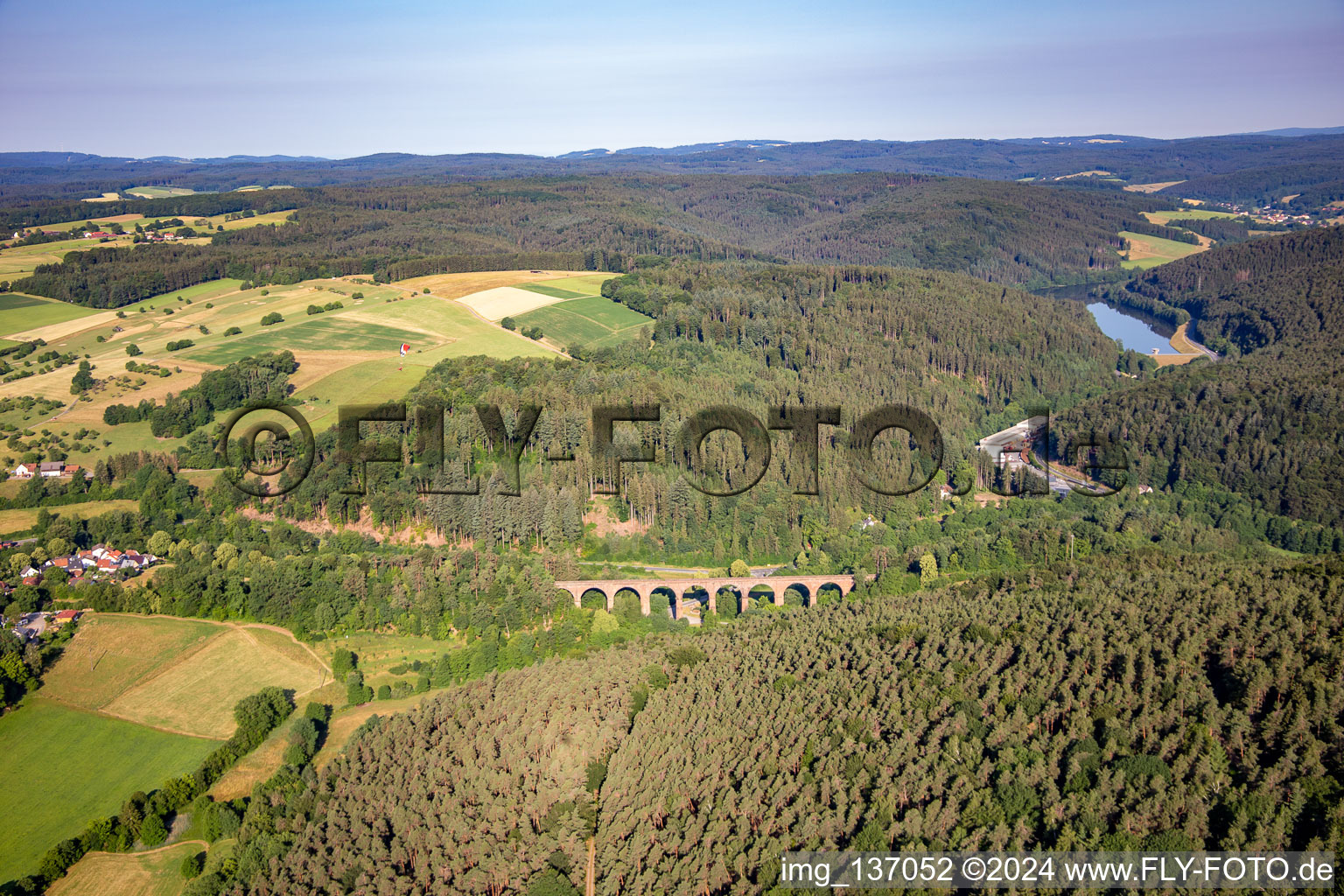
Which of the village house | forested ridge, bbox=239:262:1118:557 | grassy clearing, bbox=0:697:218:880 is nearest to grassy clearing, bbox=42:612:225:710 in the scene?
grassy clearing, bbox=0:697:218:880

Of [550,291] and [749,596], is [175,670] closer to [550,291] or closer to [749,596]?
[749,596]

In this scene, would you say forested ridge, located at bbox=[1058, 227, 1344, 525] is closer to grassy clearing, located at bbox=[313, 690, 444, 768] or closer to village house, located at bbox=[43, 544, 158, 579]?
grassy clearing, located at bbox=[313, 690, 444, 768]

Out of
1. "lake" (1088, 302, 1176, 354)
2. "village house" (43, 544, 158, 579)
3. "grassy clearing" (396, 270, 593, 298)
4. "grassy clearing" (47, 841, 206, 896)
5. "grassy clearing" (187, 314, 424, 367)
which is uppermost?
"grassy clearing" (396, 270, 593, 298)

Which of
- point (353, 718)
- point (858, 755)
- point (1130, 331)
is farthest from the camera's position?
point (1130, 331)

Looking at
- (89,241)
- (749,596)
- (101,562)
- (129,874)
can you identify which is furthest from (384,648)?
(89,241)

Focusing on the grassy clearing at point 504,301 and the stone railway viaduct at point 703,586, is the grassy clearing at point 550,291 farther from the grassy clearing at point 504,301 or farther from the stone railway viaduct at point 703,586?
the stone railway viaduct at point 703,586
